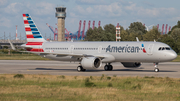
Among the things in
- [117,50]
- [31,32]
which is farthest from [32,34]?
[117,50]

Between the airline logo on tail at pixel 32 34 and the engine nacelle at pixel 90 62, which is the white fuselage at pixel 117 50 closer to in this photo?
the engine nacelle at pixel 90 62

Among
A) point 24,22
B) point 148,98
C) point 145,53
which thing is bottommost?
point 148,98

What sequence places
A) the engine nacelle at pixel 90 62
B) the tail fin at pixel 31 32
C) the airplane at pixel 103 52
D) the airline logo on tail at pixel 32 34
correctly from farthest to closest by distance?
the tail fin at pixel 31 32
the airline logo on tail at pixel 32 34
the engine nacelle at pixel 90 62
the airplane at pixel 103 52

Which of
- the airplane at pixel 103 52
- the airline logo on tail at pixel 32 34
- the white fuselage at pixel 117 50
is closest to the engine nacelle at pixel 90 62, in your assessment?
the airplane at pixel 103 52

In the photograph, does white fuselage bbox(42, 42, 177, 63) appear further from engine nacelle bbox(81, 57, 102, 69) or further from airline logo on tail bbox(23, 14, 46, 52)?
airline logo on tail bbox(23, 14, 46, 52)

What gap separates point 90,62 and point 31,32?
46.4 feet

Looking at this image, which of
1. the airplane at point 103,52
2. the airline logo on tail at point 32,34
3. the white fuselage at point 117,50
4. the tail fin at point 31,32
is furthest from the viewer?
the tail fin at point 31,32

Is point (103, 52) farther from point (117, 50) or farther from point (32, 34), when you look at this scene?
point (32, 34)

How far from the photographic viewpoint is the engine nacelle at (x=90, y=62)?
37.9m

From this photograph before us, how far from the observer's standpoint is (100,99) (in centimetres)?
1686

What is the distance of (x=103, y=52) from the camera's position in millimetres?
41000

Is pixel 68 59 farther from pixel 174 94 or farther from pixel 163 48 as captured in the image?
pixel 174 94

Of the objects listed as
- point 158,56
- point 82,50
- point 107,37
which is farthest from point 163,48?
point 107,37

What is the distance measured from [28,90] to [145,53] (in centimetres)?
2081
